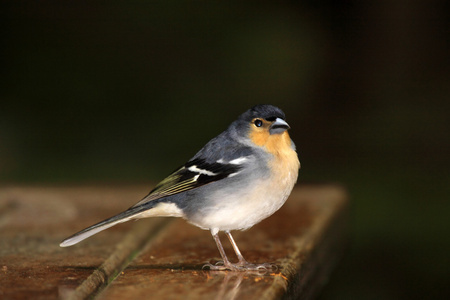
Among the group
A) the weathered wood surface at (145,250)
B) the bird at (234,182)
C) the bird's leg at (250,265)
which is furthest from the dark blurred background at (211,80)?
the bird's leg at (250,265)

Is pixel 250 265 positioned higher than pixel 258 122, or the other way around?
pixel 258 122

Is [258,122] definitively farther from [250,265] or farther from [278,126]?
[250,265]

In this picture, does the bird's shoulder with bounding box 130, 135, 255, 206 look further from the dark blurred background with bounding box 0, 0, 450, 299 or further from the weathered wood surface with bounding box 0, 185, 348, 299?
the dark blurred background with bounding box 0, 0, 450, 299

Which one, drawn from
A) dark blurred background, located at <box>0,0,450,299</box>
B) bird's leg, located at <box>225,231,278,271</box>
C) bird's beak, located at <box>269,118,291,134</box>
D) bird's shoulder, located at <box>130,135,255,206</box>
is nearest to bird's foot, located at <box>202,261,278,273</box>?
bird's leg, located at <box>225,231,278,271</box>

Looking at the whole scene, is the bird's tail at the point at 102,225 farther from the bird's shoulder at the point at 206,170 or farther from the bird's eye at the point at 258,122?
the bird's eye at the point at 258,122

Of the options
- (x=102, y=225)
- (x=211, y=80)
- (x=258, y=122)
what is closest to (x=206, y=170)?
(x=258, y=122)

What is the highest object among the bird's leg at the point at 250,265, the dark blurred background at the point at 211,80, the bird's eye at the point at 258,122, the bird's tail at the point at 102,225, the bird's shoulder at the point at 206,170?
the dark blurred background at the point at 211,80
